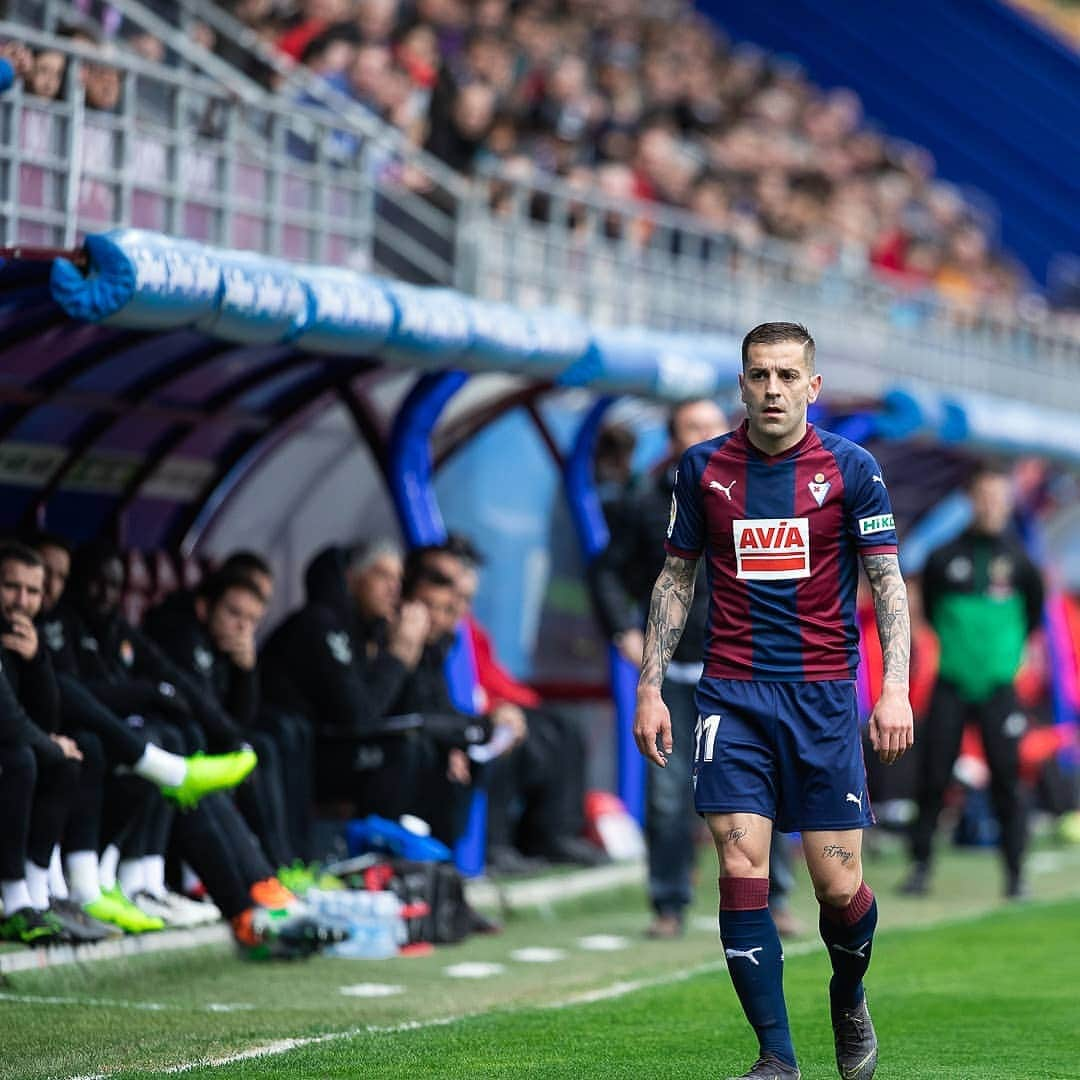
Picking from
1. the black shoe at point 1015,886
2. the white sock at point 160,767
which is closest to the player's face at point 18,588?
the white sock at point 160,767

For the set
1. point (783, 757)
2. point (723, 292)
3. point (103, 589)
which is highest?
point (723, 292)

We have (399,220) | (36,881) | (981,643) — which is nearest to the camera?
(36,881)

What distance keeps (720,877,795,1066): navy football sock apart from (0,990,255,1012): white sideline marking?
203 centimetres

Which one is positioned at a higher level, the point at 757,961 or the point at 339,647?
the point at 339,647

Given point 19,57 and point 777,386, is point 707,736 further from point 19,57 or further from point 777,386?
point 19,57

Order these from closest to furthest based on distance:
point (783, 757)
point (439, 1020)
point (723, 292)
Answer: point (783, 757) → point (439, 1020) → point (723, 292)

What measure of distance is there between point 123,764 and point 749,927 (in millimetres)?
3052

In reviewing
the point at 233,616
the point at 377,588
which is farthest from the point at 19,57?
the point at 377,588

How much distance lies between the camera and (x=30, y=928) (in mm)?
7621

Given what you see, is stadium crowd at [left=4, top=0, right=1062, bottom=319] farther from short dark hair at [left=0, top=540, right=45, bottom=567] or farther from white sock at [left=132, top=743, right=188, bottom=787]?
white sock at [left=132, top=743, right=188, bottom=787]

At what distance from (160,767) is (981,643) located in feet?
A: 17.4

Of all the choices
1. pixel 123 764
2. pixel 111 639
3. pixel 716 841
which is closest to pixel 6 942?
pixel 123 764

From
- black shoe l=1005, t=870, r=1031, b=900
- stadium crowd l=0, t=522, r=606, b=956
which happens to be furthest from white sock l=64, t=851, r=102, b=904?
black shoe l=1005, t=870, r=1031, b=900

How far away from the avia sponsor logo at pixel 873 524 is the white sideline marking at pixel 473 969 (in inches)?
118
